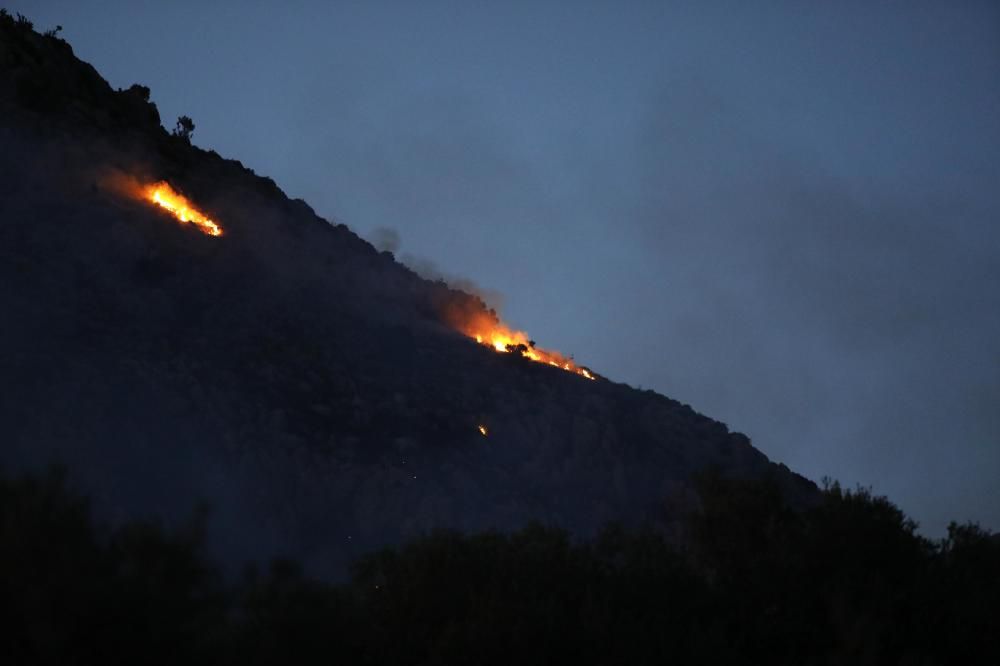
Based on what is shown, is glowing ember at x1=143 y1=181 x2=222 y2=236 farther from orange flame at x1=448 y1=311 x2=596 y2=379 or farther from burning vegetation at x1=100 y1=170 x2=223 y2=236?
orange flame at x1=448 y1=311 x2=596 y2=379

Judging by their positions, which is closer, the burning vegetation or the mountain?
the mountain

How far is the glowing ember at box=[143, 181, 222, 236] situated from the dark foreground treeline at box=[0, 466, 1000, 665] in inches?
1017

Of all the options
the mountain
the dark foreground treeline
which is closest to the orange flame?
the mountain

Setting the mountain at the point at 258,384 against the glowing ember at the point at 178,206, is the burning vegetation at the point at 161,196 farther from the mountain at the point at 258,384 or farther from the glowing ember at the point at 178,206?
the mountain at the point at 258,384

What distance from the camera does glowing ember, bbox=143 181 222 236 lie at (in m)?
39.0

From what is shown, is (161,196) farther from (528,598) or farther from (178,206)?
(528,598)

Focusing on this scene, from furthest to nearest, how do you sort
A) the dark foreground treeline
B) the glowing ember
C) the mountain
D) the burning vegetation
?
the glowing ember → the burning vegetation → the mountain → the dark foreground treeline

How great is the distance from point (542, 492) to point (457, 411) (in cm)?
504

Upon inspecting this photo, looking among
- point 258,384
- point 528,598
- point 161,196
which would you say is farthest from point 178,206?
point 528,598

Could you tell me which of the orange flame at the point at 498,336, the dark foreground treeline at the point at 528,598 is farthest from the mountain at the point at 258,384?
the dark foreground treeline at the point at 528,598

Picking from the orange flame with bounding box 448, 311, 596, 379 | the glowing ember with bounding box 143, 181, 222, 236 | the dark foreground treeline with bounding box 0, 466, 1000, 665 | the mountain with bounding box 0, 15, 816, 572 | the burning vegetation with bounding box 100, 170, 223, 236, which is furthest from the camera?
the orange flame with bounding box 448, 311, 596, 379

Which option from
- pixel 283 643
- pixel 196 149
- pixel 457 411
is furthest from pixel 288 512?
pixel 196 149

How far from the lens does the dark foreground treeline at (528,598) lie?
8.98 metres

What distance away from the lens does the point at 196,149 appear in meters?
49.9
